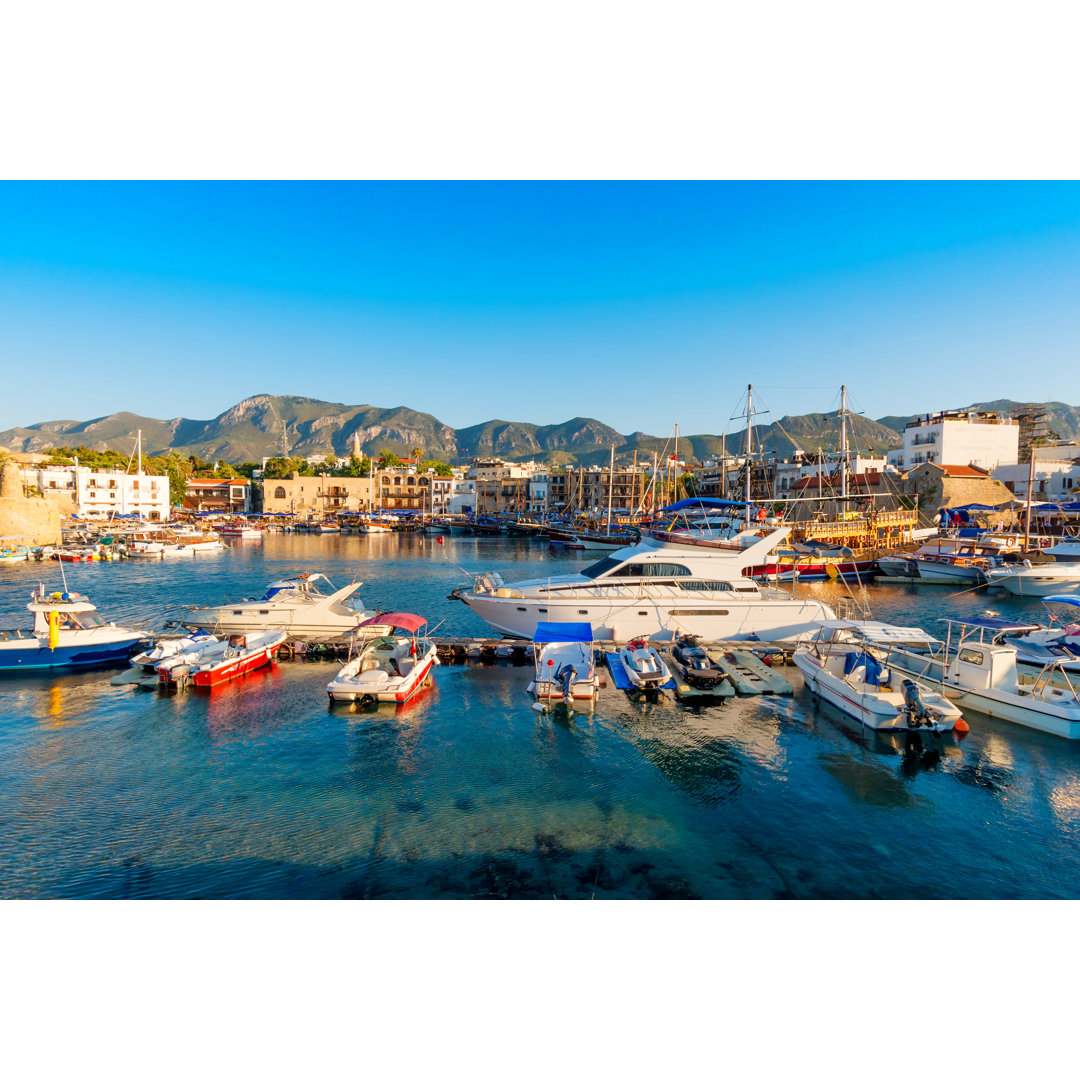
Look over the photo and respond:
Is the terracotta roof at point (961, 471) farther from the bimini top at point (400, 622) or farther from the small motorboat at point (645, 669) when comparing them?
the bimini top at point (400, 622)

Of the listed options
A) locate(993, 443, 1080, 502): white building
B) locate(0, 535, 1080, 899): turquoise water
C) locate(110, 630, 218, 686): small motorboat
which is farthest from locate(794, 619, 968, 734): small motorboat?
locate(993, 443, 1080, 502): white building

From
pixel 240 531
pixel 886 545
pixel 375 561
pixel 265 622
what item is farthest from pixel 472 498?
pixel 265 622

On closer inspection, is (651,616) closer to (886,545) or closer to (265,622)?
(265,622)

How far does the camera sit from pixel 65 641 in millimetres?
21359

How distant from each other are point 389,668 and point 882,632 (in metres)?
18.0

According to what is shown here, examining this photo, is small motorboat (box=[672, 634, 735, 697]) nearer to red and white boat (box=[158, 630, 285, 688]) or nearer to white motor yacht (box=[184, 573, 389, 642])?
white motor yacht (box=[184, 573, 389, 642])

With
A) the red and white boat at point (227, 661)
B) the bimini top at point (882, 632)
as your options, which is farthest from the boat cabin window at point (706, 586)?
the red and white boat at point (227, 661)

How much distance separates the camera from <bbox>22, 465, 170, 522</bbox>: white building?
285 feet

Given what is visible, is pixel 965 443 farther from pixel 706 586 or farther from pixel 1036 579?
pixel 706 586

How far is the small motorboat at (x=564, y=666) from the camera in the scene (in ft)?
59.6

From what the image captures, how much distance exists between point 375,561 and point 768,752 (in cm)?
5099

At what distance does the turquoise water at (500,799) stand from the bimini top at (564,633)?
296 cm

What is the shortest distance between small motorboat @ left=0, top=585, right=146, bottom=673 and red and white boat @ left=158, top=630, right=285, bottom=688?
3.86 m

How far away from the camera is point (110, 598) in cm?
3709
